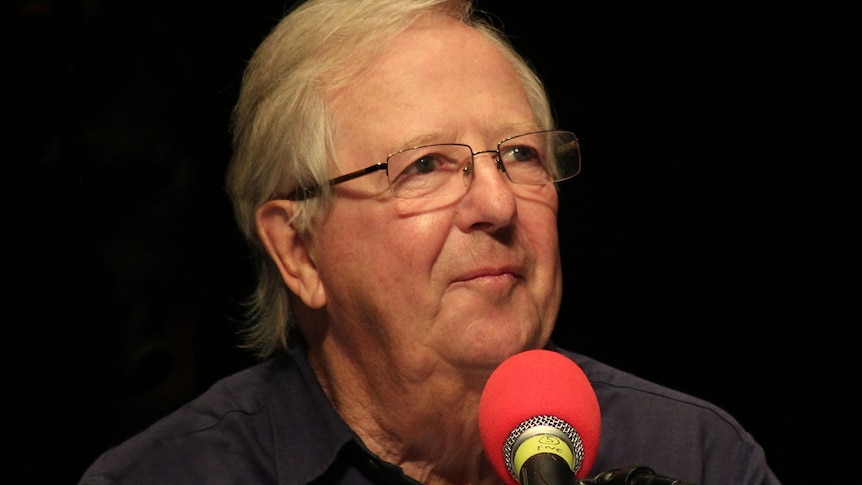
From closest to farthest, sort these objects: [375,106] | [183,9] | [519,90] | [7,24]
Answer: [375,106] → [519,90] → [7,24] → [183,9]

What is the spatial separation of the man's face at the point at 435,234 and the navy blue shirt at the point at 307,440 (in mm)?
203

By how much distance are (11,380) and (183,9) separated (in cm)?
113

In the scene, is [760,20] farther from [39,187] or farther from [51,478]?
[51,478]

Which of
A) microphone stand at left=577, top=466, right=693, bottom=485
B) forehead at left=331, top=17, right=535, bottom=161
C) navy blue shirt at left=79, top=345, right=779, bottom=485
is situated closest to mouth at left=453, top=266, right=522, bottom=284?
forehead at left=331, top=17, right=535, bottom=161

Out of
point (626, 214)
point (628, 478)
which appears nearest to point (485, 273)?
point (628, 478)

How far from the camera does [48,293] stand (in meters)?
2.68

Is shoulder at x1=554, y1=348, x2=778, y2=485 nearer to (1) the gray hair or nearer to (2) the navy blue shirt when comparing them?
(2) the navy blue shirt

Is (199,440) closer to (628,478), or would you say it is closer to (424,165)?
(424,165)

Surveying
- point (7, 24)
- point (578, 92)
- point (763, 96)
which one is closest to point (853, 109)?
point (763, 96)

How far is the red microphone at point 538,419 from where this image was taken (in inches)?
59.1

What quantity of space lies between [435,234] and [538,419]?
2.19 feet

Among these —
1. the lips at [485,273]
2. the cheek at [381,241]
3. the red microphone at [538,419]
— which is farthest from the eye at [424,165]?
the red microphone at [538,419]

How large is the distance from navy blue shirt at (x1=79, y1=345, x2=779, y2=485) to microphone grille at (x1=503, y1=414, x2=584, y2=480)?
70 centimetres

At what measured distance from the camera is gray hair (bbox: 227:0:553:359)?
7.61 ft
